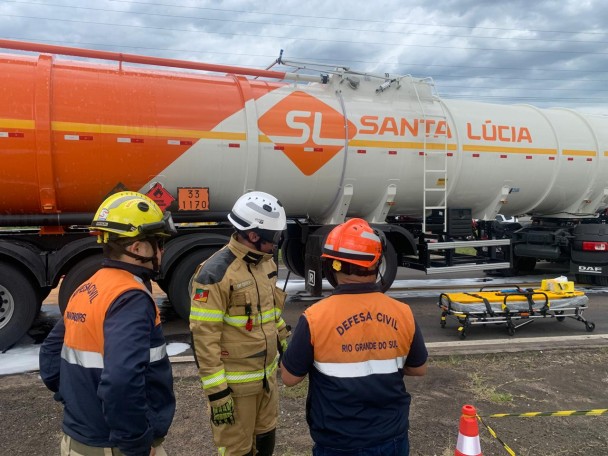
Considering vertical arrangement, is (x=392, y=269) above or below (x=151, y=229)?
below

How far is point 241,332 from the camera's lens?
2654mm

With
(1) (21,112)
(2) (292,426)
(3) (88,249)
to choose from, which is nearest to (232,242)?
(2) (292,426)

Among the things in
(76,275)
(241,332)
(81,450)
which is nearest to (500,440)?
(241,332)

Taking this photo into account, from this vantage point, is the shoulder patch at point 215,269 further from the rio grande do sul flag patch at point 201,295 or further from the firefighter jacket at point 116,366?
the firefighter jacket at point 116,366

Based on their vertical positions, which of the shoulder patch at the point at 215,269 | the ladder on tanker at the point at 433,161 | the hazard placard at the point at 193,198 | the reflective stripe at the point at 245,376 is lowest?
the reflective stripe at the point at 245,376

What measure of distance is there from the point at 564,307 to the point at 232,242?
17.1ft

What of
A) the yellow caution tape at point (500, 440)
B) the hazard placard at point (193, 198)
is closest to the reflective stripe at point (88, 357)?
the yellow caution tape at point (500, 440)

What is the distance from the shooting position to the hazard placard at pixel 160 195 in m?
6.00

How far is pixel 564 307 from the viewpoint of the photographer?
6.24 m

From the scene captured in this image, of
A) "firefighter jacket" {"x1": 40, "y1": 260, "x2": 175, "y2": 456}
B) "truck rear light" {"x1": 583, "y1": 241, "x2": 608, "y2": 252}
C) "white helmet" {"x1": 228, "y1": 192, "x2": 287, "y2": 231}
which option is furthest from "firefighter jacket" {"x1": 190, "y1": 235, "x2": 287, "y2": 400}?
"truck rear light" {"x1": 583, "y1": 241, "x2": 608, "y2": 252}

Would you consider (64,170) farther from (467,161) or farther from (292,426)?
(467,161)

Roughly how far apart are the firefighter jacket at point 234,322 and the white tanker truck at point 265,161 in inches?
141

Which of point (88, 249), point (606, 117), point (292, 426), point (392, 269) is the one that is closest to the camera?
point (292, 426)

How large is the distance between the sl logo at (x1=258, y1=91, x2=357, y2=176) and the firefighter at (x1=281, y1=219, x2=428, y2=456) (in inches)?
180
